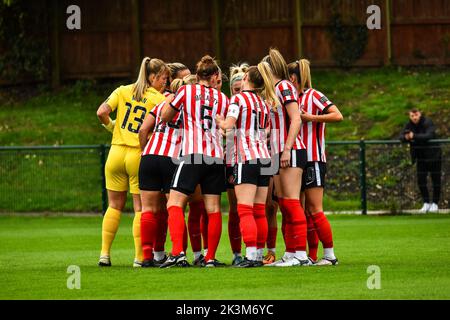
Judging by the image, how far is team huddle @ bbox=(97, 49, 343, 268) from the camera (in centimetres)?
1203

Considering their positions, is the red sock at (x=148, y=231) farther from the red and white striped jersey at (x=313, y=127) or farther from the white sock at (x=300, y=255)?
the red and white striped jersey at (x=313, y=127)

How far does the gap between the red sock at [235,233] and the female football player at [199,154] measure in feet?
1.78

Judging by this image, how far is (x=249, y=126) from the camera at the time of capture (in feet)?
39.5

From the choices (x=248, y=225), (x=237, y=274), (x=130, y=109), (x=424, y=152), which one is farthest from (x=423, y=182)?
(x=237, y=274)

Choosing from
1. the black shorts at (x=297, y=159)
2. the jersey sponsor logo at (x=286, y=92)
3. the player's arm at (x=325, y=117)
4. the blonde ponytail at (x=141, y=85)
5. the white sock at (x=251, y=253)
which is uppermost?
the blonde ponytail at (x=141, y=85)

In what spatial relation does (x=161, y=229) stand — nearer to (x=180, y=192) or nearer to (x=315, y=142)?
(x=180, y=192)

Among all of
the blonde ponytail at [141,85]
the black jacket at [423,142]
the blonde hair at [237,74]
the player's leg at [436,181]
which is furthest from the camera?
the black jacket at [423,142]

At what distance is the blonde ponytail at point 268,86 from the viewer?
473 inches

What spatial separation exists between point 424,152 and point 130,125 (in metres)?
10.6

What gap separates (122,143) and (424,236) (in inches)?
223

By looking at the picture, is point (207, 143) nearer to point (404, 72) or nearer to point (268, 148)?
point (268, 148)

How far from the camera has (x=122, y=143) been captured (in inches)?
505

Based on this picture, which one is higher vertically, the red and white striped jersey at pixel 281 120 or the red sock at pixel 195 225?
the red and white striped jersey at pixel 281 120

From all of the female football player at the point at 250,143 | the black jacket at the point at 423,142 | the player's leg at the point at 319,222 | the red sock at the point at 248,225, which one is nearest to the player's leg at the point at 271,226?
the player's leg at the point at 319,222
